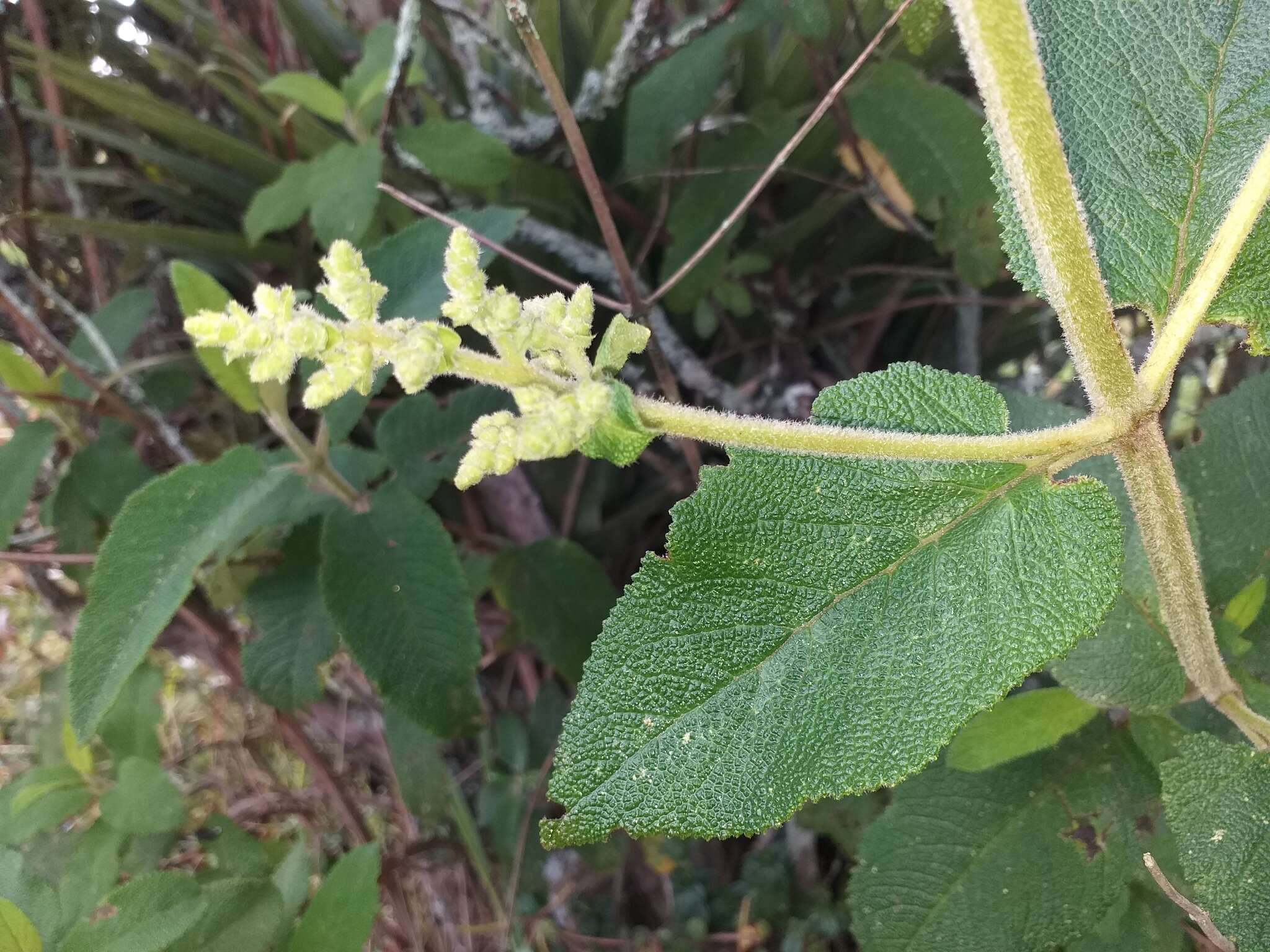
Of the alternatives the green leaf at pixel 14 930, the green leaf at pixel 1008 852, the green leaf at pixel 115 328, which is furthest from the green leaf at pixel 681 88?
the green leaf at pixel 14 930

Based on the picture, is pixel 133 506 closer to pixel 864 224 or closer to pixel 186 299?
pixel 186 299

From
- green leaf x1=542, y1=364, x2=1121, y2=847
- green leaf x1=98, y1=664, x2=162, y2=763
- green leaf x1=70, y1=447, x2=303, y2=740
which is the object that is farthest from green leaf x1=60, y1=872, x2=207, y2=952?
green leaf x1=542, y1=364, x2=1121, y2=847

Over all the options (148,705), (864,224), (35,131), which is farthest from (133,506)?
(864,224)

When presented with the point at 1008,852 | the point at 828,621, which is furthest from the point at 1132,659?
the point at 828,621

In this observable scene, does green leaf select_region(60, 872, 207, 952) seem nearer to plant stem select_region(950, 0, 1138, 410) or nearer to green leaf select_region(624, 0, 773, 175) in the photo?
plant stem select_region(950, 0, 1138, 410)

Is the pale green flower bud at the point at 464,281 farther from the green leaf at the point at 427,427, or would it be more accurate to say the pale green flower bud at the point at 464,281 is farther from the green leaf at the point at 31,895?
the green leaf at the point at 31,895

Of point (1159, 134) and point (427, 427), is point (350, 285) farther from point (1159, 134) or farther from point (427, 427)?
point (427, 427)
